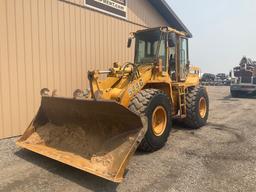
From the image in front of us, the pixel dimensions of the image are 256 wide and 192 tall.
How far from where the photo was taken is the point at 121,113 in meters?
4.91

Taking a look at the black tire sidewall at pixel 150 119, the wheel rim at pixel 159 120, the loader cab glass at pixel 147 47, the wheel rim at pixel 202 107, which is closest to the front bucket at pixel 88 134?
the black tire sidewall at pixel 150 119

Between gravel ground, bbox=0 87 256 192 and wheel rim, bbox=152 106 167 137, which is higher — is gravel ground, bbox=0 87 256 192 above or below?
below

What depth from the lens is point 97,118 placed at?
17.5ft

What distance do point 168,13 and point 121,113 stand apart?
844 centimetres

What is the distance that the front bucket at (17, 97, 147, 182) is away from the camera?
4441 millimetres

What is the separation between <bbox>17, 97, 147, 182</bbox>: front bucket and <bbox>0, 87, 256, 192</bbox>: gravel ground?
259mm

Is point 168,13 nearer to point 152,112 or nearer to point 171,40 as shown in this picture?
point 171,40

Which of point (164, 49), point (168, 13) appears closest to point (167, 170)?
point (164, 49)

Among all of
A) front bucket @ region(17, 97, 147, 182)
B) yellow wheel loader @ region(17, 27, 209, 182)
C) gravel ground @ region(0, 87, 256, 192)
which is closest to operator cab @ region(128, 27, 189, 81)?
yellow wheel loader @ region(17, 27, 209, 182)

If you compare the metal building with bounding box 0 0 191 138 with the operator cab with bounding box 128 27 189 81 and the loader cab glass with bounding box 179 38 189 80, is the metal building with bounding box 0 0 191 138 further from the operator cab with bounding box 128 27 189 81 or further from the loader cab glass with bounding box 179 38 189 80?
the loader cab glass with bounding box 179 38 189 80

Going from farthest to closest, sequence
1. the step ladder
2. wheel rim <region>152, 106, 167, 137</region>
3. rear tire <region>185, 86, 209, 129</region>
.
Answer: rear tire <region>185, 86, 209, 129</region> → the step ladder → wheel rim <region>152, 106, 167, 137</region>

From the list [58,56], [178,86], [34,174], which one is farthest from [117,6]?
[34,174]

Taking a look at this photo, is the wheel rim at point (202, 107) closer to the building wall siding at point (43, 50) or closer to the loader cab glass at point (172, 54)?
the loader cab glass at point (172, 54)

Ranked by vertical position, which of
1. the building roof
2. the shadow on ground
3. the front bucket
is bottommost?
the shadow on ground
